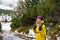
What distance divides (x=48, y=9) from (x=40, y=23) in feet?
9.44

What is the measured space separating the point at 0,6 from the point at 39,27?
42.5ft

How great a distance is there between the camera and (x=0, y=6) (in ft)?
53.9

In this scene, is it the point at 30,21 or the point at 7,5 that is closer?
the point at 30,21

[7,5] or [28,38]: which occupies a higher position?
[7,5]

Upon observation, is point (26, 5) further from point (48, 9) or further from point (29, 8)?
point (48, 9)

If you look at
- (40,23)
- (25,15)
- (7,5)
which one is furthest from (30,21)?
(7,5)

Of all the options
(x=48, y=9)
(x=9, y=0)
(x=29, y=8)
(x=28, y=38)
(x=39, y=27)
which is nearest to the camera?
(x=39, y=27)

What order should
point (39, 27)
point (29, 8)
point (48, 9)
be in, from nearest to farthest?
point (39, 27)
point (48, 9)
point (29, 8)

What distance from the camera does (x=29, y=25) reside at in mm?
9867

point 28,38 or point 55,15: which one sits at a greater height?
point 55,15

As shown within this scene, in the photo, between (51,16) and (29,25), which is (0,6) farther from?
(51,16)

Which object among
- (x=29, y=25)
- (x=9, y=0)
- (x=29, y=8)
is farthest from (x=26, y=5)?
(x=9, y=0)

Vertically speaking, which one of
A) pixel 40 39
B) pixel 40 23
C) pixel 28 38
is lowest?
pixel 28 38

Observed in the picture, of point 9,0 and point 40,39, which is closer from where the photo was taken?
point 40,39
